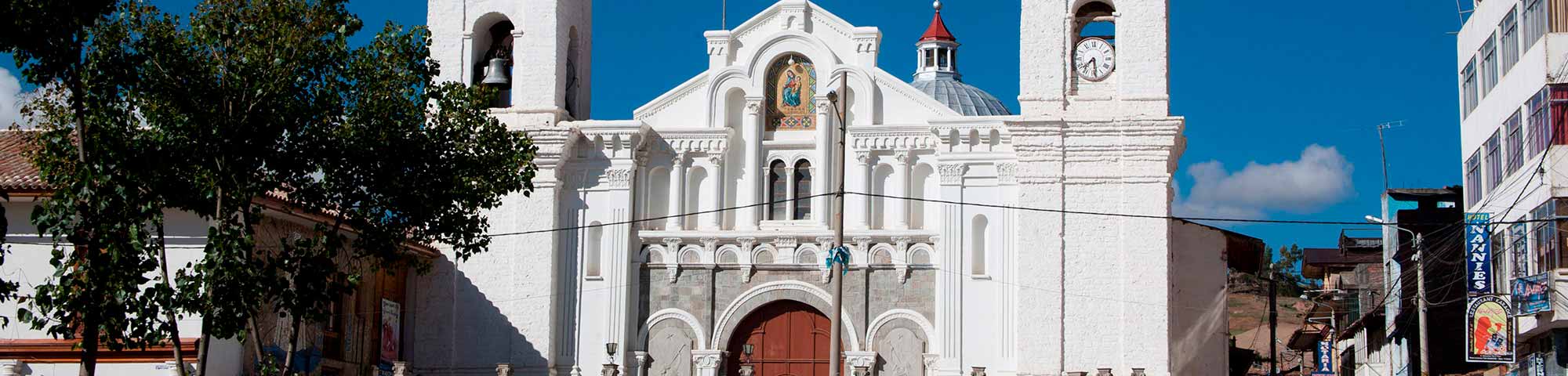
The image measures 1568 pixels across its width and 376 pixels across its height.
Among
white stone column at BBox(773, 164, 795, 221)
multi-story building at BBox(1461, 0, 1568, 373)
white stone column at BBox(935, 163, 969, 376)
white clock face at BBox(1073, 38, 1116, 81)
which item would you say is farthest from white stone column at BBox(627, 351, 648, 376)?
multi-story building at BBox(1461, 0, 1568, 373)

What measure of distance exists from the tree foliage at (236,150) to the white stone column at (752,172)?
34.7 ft

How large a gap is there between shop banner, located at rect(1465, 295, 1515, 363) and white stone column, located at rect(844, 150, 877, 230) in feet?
35.9

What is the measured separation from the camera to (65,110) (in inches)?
821

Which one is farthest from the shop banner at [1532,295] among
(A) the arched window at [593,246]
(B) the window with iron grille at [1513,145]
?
(A) the arched window at [593,246]

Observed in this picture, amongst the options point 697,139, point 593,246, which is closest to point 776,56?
point 697,139

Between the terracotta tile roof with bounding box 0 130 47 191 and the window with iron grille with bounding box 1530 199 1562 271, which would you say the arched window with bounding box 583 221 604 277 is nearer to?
the terracotta tile roof with bounding box 0 130 47 191

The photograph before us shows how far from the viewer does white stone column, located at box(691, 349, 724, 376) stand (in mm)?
34125

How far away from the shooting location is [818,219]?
3462 cm

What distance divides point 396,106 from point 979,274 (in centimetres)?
1356

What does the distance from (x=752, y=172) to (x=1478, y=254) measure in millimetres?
13607

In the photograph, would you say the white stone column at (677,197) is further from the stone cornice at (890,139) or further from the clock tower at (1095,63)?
the clock tower at (1095,63)

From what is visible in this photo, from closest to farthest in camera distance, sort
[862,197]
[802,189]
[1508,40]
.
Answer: [1508,40], [862,197], [802,189]

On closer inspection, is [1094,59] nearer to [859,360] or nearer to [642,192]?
[859,360]

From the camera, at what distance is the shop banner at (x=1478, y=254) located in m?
33.4
